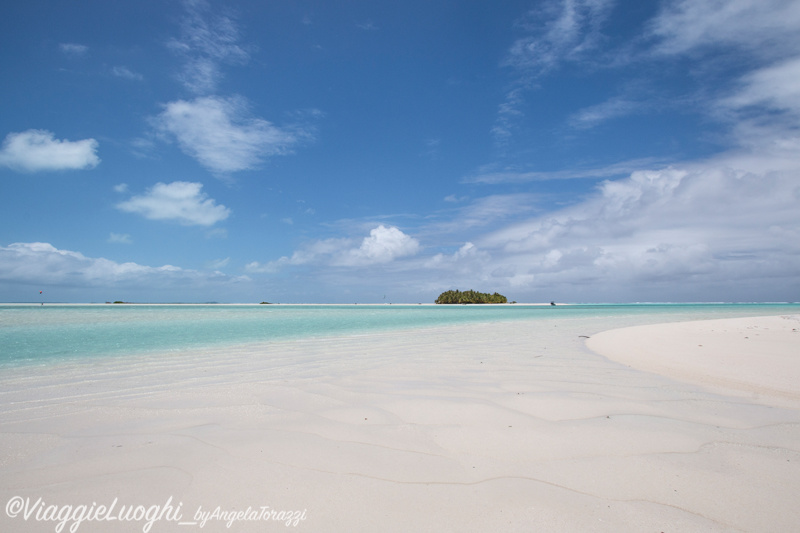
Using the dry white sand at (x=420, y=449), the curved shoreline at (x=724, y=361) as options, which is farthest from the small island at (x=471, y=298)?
the dry white sand at (x=420, y=449)

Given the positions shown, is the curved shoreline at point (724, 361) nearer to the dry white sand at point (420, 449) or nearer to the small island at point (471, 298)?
the dry white sand at point (420, 449)

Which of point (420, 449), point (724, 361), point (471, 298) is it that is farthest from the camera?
point (471, 298)

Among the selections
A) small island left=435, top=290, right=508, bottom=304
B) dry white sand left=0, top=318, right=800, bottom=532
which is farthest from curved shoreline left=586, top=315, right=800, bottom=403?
small island left=435, top=290, right=508, bottom=304

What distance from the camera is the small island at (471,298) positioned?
10262 cm

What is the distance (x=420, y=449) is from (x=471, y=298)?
102 m

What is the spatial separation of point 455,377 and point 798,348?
29.5 feet

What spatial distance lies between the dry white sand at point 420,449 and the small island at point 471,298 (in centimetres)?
9792

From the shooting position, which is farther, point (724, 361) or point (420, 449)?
point (724, 361)

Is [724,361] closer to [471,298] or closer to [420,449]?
[420,449]

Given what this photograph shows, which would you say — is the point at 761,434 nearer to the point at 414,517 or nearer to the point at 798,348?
the point at 414,517

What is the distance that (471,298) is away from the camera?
103 meters

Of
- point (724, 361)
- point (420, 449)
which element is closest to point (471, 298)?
point (724, 361)

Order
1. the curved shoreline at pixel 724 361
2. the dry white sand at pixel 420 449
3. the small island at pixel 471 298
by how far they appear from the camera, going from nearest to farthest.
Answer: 1. the dry white sand at pixel 420 449
2. the curved shoreline at pixel 724 361
3. the small island at pixel 471 298

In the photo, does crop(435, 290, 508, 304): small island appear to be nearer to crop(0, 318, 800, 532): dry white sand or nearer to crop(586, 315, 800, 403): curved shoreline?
crop(586, 315, 800, 403): curved shoreline
